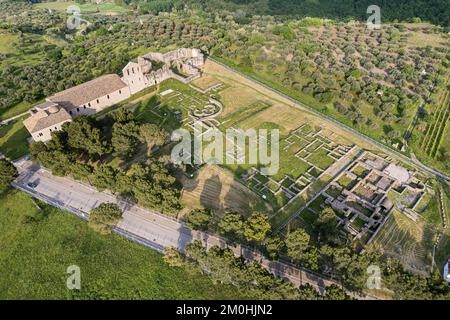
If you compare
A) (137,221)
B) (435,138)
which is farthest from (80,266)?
(435,138)

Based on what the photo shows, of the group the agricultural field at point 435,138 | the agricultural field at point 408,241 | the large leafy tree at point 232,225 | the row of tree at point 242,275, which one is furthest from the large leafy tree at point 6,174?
the agricultural field at point 435,138

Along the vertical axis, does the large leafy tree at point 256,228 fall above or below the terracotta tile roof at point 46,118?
below

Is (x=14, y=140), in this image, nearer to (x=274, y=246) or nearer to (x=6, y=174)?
(x=6, y=174)

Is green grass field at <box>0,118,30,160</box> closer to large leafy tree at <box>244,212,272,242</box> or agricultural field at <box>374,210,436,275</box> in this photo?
large leafy tree at <box>244,212,272,242</box>

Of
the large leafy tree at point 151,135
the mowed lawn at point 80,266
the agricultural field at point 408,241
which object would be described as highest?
the large leafy tree at point 151,135

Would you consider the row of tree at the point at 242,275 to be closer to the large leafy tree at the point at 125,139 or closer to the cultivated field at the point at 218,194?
the cultivated field at the point at 218,194

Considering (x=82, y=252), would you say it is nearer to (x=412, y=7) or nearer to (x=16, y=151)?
(x=16, y=151)

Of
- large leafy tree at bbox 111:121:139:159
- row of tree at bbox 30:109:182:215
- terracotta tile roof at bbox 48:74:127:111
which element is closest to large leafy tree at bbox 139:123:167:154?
row of tree at bbox 30:109:182:215
